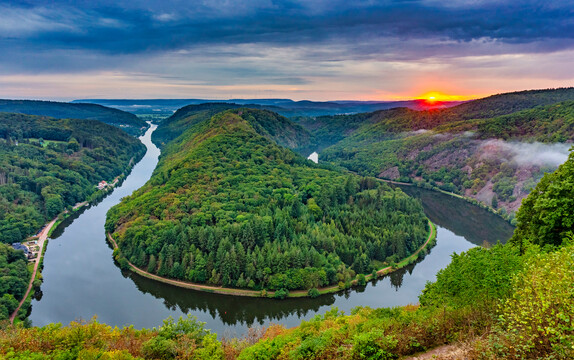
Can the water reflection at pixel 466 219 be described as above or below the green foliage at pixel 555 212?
below

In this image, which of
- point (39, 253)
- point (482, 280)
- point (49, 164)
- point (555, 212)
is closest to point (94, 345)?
point (482, 280)

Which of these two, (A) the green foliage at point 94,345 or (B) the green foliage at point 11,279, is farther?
(B) the green foliage at point 11,279

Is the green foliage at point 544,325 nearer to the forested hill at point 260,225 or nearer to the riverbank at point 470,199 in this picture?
the forested hill at point 260,225

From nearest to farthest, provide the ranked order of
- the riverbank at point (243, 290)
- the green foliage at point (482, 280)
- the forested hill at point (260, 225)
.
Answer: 1. the green foliage at point (482, 280)
2. the riverbank at point (243, 290)
3. the forested hill at point (260, 225)

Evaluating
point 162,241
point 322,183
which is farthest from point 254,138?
point 162,241

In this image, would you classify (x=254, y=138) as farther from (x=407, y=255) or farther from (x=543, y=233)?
(x=543, y=233)

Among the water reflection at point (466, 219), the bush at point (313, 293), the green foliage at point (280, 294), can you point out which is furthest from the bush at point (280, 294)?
the water reflection at point (466, 219)
